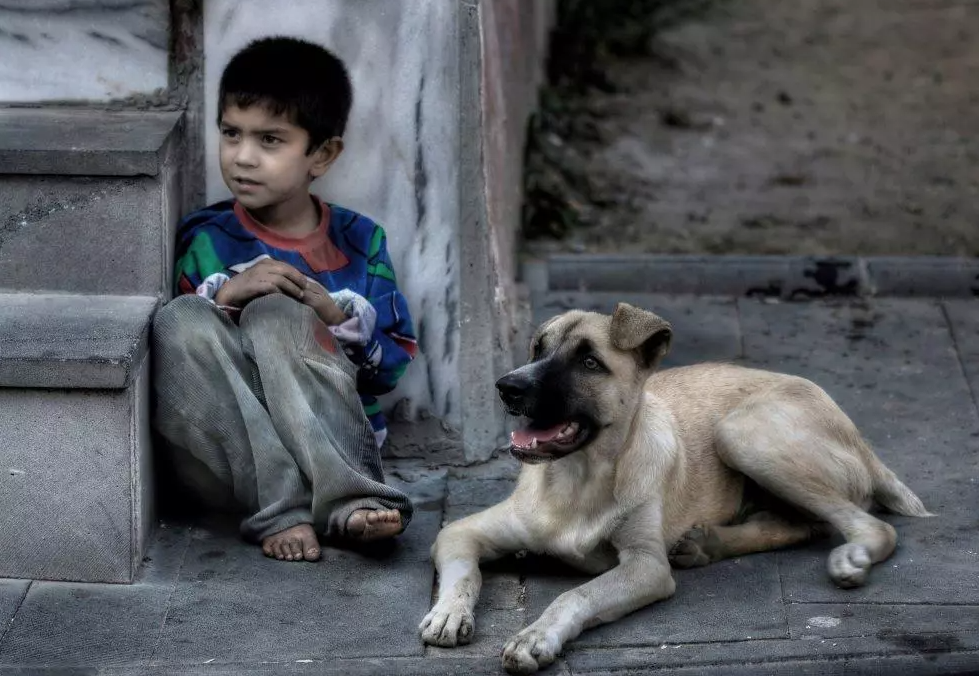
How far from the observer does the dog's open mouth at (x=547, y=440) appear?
4.79 metres

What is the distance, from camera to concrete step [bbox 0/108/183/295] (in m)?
5.12

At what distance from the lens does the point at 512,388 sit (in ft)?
15.5

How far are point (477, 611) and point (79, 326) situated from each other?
57.2 inches

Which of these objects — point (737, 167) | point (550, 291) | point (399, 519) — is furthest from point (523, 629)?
point (737, 167)

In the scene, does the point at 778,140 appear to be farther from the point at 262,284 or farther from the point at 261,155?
the point at 262,284

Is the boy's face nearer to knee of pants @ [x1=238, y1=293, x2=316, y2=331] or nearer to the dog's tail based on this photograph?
knee of pants @ [x1=238, y1=293, x2=316, y2=331]

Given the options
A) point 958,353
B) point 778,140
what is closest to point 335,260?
point 958,353

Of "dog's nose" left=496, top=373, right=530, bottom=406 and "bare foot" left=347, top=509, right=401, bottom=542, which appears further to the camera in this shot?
"bare foot" left=347, top=509, right=401, bottom=542

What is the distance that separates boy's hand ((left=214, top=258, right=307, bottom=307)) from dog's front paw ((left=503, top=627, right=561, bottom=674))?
1372 mm

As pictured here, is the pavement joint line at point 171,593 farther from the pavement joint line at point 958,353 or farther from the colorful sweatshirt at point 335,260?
the pavement joint line at point 958,353

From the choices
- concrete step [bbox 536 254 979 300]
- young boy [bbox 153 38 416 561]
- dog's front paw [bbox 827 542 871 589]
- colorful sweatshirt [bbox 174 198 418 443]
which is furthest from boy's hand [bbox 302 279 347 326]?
concrete step [bbox 536 254 979 300]

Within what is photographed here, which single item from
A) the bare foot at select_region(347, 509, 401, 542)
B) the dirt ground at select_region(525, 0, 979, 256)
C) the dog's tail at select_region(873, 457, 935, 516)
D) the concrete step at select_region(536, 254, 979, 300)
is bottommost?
the dirt ground at select_region(525, 0, 979, 256)

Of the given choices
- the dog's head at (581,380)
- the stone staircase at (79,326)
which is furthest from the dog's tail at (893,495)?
the stone staircase at (79,326)

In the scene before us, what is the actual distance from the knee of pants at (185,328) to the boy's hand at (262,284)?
4.3 inches
